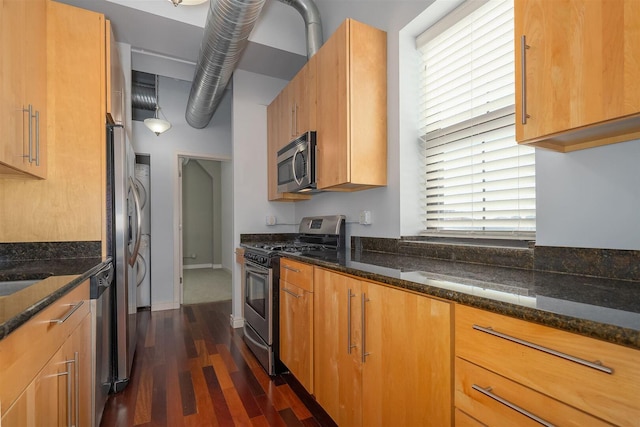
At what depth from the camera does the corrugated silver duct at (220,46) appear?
6.70ft

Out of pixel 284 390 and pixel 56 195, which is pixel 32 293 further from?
pixel 284 390

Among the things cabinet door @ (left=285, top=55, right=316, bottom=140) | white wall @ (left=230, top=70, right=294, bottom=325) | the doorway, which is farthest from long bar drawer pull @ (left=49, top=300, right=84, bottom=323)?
the doorway

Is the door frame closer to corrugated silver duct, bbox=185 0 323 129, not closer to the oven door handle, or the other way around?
corrugated silver duct, bbox=185 0 323 129

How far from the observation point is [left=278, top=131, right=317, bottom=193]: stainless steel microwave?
2479 millimetres

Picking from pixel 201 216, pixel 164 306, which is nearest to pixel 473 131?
pixel 164 306

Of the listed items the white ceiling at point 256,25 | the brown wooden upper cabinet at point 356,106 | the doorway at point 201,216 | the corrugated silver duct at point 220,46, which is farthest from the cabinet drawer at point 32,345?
the doorway at point 201,216

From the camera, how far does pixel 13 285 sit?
1372 mm

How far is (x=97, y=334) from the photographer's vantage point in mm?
1693

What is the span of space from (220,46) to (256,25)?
642 mm

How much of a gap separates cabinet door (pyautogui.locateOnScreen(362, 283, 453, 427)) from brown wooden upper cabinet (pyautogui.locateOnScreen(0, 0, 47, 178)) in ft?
5.78

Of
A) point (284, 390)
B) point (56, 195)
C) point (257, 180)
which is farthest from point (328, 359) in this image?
point (257, 180)

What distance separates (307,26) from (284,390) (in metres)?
2.88

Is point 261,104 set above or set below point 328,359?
above

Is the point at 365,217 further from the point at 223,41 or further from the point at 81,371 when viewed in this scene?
the point at 81,371
